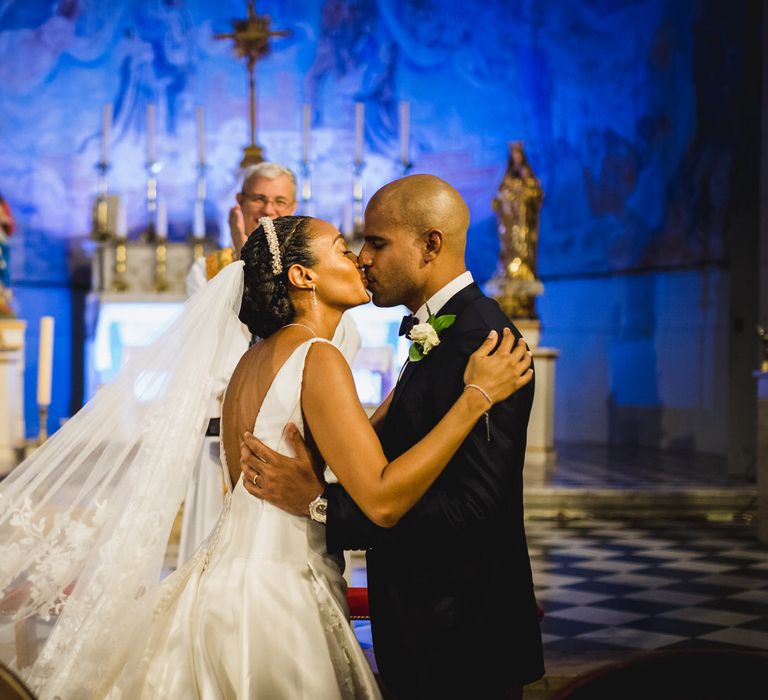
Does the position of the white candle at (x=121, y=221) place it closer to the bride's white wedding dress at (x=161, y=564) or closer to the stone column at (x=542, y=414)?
the stone column at (x=542, y=414)

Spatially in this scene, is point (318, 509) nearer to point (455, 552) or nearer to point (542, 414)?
point (455, 552)

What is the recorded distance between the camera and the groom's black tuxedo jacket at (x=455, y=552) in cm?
243

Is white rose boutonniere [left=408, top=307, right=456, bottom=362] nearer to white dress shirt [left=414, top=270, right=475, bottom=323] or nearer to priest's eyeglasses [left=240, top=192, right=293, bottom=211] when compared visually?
white dress shirt [left=414, top=270, right=475, bottom=323]

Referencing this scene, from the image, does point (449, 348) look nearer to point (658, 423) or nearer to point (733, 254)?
point (733, 254)

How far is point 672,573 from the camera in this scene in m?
6.57

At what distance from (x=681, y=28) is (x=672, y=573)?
10158 mm

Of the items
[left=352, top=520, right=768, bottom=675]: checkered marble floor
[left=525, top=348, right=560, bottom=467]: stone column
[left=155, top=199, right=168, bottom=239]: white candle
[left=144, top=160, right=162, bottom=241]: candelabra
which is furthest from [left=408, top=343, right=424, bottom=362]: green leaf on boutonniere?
[left=144, top=160, right=162, bottom=241]: candelabra

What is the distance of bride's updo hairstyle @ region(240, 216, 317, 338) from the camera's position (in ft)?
8.84

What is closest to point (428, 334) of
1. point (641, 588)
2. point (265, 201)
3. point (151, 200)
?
point (265, 201)

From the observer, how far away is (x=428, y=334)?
2498 millimetres

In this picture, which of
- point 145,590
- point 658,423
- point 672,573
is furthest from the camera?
point 658,423

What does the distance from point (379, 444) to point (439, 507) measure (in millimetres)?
198

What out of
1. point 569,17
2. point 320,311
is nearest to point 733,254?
point 569,17

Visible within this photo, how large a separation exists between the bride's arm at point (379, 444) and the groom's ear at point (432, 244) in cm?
27
